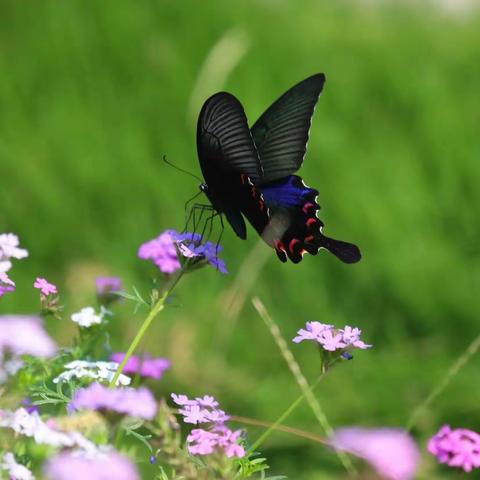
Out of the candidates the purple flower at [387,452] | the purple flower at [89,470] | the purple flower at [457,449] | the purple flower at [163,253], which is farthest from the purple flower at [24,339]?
the purple flower at [163,253]

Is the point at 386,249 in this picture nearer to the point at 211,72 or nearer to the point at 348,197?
the point at 348,197

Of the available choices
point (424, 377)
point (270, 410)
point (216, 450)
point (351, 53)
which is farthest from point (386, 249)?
point (216, 450)

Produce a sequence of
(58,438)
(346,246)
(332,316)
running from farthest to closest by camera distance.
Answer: (332,316)
(346,246)
(58,438)

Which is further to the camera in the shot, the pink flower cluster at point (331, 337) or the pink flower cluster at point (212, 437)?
the pink flower cluster at point (331, 337)

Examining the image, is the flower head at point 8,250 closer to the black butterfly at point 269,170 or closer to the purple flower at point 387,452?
the black butterfly at point 269,170

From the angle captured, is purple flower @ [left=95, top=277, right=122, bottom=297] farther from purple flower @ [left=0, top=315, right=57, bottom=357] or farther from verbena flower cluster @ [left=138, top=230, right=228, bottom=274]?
purple flower @ [left=0, top=315, right=57, bottom=357]
